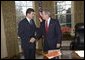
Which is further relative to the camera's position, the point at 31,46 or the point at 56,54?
the point at 31,46

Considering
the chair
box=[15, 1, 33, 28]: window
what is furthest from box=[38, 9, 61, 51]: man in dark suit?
box=[15, 1, 33, 28]: window

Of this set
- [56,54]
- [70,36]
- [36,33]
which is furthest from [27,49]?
[70,36]

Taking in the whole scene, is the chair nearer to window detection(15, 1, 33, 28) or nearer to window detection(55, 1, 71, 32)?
window detection(55, 1, 71, 32)

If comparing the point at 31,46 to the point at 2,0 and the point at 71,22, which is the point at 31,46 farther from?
the point at 71,22

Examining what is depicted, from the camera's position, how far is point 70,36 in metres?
7.24

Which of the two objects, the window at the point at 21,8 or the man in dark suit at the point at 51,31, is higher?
the window at the point at 21,8

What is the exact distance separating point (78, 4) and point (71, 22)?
67 cm

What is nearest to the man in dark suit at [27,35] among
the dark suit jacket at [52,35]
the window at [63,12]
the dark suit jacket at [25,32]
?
the dark suit jacket at [25,32]

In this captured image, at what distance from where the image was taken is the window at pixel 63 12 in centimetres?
752

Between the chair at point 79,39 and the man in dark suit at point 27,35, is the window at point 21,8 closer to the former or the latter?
the chair at point 79,39

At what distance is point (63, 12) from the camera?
24.8ft

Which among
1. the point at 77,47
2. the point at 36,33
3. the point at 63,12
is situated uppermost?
the point at 63,12

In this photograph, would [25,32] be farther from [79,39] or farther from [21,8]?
[21,8]

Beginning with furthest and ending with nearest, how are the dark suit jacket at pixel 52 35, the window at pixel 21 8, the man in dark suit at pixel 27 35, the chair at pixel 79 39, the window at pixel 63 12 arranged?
the window at pixel 63 12 < the window at pixel 21 8 < the chair at pixel 79 39 < the man in dark suit at pixel 27 35 < the dark suit jacket at pixel 52 35
